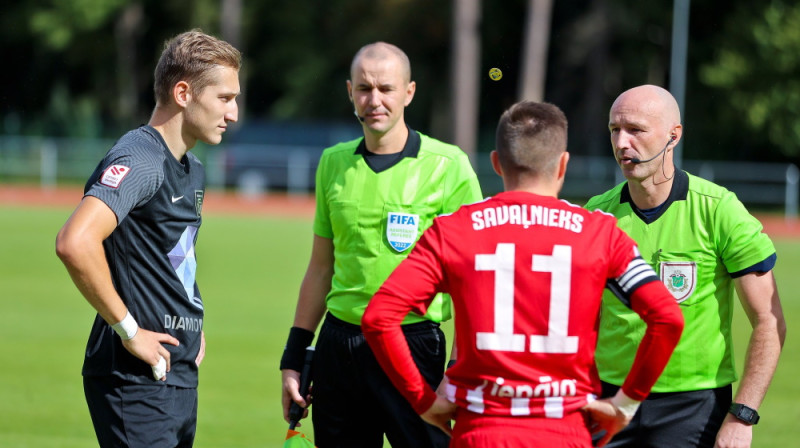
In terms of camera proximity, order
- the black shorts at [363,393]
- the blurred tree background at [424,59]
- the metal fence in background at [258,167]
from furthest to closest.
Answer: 1. the blurred tree background at [424,59]
2. the metal fence in background at [258,167]
3. the black shorts at [363,393]

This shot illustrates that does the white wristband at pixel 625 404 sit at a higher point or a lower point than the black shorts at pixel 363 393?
higher

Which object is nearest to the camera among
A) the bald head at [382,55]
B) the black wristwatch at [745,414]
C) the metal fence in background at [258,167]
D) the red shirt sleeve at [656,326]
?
the red shirt sleeve at [656,326]

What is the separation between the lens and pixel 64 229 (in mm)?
3592

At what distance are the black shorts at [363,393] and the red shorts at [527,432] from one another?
1.20 meters

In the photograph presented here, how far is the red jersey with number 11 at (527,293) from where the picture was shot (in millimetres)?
3297

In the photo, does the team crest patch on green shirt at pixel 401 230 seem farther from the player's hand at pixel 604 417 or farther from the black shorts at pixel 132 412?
the player's hand at pixel 604 417

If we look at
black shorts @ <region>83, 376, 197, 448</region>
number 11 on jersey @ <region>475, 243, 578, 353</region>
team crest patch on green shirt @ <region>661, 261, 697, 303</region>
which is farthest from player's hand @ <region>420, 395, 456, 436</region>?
team crest patch on green shirt @ <region>661, 261, 697, 303</region>

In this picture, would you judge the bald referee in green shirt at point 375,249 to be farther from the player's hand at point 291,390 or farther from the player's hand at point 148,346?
the player's hand at point 148,346

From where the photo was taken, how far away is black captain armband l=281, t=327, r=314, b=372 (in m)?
4.80

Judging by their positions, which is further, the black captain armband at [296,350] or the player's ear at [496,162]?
the black captain armband at [296,350]

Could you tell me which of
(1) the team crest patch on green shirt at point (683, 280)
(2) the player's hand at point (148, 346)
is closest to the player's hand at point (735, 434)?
(1) the team crest patch on green shirt at point (683, 280)

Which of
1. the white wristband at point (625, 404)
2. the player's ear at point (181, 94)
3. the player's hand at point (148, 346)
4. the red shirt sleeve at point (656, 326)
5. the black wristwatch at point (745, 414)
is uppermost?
the player's ear at point (181, 94)

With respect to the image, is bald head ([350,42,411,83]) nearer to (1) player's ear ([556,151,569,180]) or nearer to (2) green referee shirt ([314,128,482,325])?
(2) green referee shirt ([314,128,482,325])

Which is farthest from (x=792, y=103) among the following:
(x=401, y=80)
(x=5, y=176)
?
(x=401, y=80)
